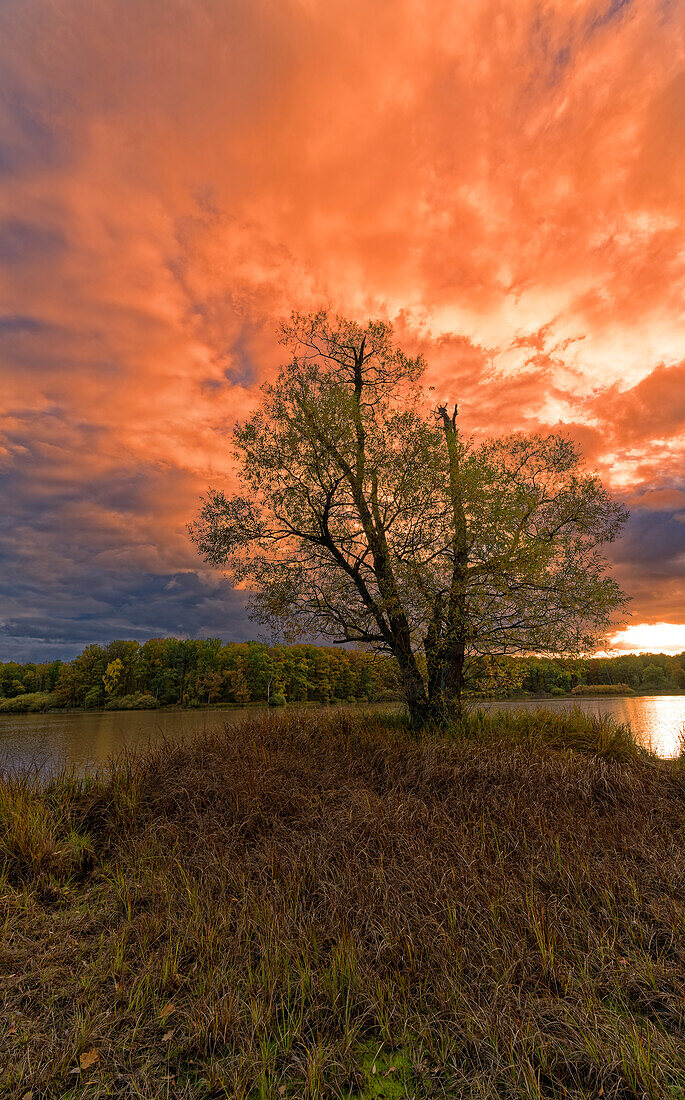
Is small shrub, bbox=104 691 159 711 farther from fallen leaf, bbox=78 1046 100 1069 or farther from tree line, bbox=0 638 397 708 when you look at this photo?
fallen leaf, bbox=78 1046 100 1069

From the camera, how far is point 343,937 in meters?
4.45

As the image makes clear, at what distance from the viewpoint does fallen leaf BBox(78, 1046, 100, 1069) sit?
11.4ft

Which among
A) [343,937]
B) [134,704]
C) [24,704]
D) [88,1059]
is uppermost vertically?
[343,937]

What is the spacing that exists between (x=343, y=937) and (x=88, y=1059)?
6.83ft

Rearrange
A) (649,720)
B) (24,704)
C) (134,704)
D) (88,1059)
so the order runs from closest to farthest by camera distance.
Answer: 1. (88,1059)
2. (649,720)
3. (134,704)
4. (24,704)

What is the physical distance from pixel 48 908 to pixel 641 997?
6.71 metres

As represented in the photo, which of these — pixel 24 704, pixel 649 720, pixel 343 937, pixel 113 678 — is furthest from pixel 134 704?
pixel 343 937

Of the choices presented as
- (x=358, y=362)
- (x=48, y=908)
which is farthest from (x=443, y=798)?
(x=358, y=362)

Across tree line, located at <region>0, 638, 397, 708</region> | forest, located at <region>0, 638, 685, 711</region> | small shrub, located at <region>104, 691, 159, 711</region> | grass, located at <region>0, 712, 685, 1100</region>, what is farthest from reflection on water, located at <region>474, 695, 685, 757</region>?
small shrub, located at <region>104, 691, 159, 711</region>

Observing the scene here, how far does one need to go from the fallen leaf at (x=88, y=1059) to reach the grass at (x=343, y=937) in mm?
26

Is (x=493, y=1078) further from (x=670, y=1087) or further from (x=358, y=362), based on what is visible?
(x=358, y=362)

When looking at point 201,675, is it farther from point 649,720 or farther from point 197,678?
point 649,720

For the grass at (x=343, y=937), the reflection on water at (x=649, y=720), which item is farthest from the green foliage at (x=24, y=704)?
the grass at (x=343, y=937)

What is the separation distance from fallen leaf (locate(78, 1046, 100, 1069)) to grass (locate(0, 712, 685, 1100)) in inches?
1.0
